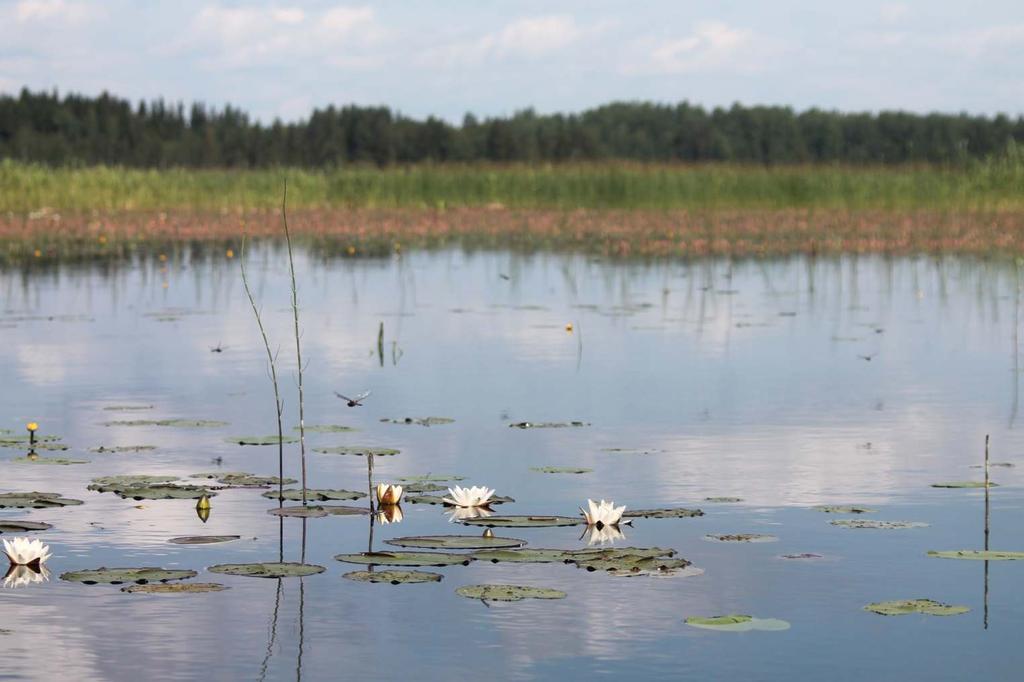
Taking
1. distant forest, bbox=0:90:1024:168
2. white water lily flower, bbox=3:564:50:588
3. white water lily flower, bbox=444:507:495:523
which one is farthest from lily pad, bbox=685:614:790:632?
distant forest, bbox=0:90:1024:168

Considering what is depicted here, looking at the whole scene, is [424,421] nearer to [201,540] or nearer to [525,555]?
[201,540]

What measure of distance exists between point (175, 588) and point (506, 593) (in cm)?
127

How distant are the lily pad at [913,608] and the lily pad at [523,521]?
1863 mm

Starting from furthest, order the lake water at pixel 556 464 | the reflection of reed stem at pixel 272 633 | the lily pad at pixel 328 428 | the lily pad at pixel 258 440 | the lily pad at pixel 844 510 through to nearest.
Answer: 1. the lily pad at pixel 328 428
2. the lily pad at pixel 258 440
3. the lily pad at pixel 844 510
4. the lake water at pixel 556 464
5. the reflection of reed stem at pixel 272 633

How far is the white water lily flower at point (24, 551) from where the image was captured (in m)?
7.24

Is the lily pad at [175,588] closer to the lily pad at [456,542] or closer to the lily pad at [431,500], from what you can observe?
the lily pad at [456,542]

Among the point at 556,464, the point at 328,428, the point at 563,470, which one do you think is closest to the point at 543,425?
the point at 328,428

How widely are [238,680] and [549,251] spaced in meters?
25.7

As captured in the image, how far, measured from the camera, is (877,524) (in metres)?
8.18

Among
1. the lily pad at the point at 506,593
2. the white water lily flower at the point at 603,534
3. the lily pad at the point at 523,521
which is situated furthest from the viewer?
the lily pad at the point at 523,521

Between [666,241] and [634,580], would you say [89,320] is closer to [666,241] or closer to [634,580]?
[634,580]

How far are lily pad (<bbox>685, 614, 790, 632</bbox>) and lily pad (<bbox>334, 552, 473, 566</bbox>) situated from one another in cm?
127

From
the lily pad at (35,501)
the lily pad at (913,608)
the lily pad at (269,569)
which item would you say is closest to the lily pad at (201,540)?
the lily pad at (269,569)

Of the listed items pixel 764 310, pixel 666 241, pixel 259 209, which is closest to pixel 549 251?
pixel 666 241
